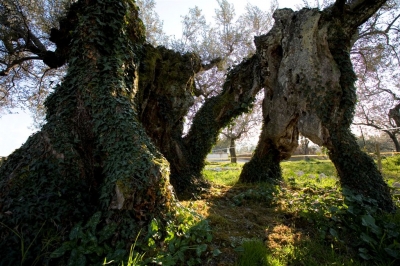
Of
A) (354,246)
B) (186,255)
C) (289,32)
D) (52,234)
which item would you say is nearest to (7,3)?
(52,234)

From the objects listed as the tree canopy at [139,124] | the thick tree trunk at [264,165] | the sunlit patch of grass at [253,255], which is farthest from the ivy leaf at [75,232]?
the thick tree trunk at [264,165]

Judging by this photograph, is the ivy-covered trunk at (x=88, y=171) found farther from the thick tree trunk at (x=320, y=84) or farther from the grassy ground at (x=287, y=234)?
the thick tree trunk at (x=320, y=84)

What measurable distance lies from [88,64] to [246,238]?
4001 millimetres

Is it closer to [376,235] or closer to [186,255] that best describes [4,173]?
[186,255]

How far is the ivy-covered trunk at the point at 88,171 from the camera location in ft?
8.59

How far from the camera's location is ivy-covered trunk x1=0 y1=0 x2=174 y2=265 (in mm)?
2619

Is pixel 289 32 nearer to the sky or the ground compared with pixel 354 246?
nearer to the sky

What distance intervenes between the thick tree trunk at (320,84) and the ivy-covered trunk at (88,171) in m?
Result: 4.21

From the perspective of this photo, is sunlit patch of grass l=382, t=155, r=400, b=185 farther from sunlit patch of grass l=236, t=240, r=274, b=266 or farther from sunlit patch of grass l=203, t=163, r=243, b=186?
sunlit patch of grass l=236, t=240, r=274, b=266

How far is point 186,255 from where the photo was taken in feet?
9.11

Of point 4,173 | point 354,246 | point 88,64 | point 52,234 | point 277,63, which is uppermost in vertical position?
point 277,63

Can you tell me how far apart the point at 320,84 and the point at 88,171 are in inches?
218

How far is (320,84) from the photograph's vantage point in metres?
5.82

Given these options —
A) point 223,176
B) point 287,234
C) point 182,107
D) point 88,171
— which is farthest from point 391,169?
point 88,171
